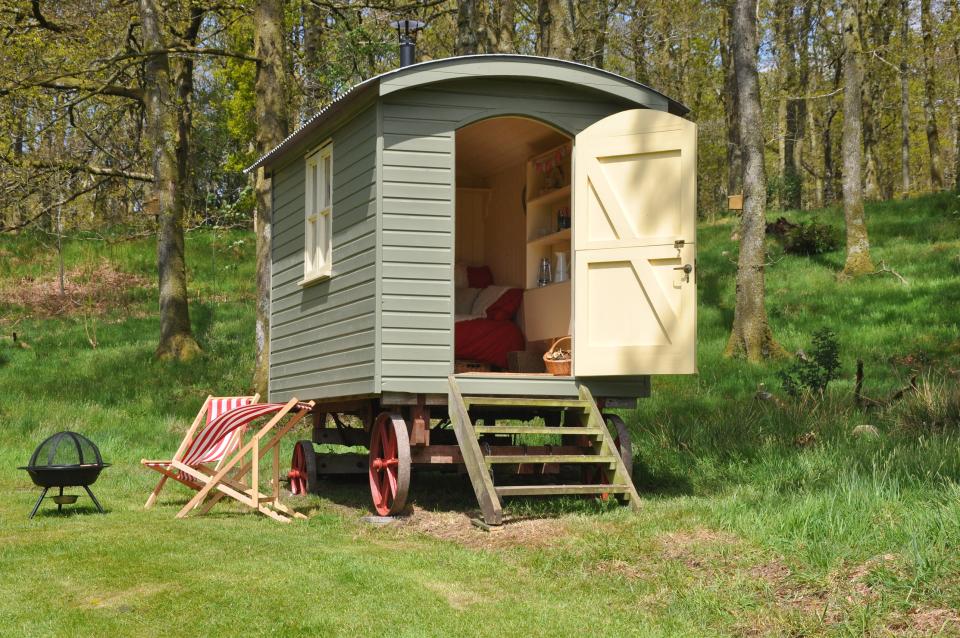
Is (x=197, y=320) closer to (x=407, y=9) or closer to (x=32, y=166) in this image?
(x=32, y=166)

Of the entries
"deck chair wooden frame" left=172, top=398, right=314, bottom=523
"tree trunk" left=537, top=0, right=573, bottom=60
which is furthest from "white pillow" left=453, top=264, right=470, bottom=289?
"tree trunk" left=537, top=0, right=573, bottom=60

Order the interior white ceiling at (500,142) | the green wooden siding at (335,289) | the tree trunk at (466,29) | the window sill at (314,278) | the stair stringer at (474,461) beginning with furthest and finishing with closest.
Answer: the tree trunk at (466,29) < the interior white ceiling at (500,142) < the window sill at (314,278) < the green wooden siding at (335,289) < the stair stringer at (474,461)

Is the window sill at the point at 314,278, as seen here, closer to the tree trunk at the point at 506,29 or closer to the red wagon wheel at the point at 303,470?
the red wagon wheel at the point at 303,470

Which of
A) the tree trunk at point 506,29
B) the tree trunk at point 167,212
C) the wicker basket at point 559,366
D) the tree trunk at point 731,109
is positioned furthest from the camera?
Result: the tree trunk at point 731,109

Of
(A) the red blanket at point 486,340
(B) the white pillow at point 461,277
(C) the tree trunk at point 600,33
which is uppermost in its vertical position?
Result: (C) the tree trunk at point 600,33

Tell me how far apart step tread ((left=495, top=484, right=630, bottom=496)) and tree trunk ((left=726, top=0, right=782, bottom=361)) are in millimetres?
6574

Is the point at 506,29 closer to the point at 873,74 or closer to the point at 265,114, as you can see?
the point at 265,114

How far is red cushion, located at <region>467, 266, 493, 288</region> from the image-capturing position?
11.4 metres

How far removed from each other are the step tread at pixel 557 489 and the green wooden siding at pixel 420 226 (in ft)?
3.87

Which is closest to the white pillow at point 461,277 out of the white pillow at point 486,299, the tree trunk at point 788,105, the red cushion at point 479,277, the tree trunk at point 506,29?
the red cushion at point 479,277

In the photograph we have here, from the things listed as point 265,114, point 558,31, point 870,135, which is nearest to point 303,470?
point 265,114

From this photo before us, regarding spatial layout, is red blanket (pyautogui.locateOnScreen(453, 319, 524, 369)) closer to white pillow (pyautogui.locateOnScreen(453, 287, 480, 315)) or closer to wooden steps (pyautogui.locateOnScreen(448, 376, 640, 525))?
white pillow (pyautogui.locateOnScreen(453, 287, 480, 315))

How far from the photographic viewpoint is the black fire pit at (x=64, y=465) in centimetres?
780

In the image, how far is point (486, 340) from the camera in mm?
9773
